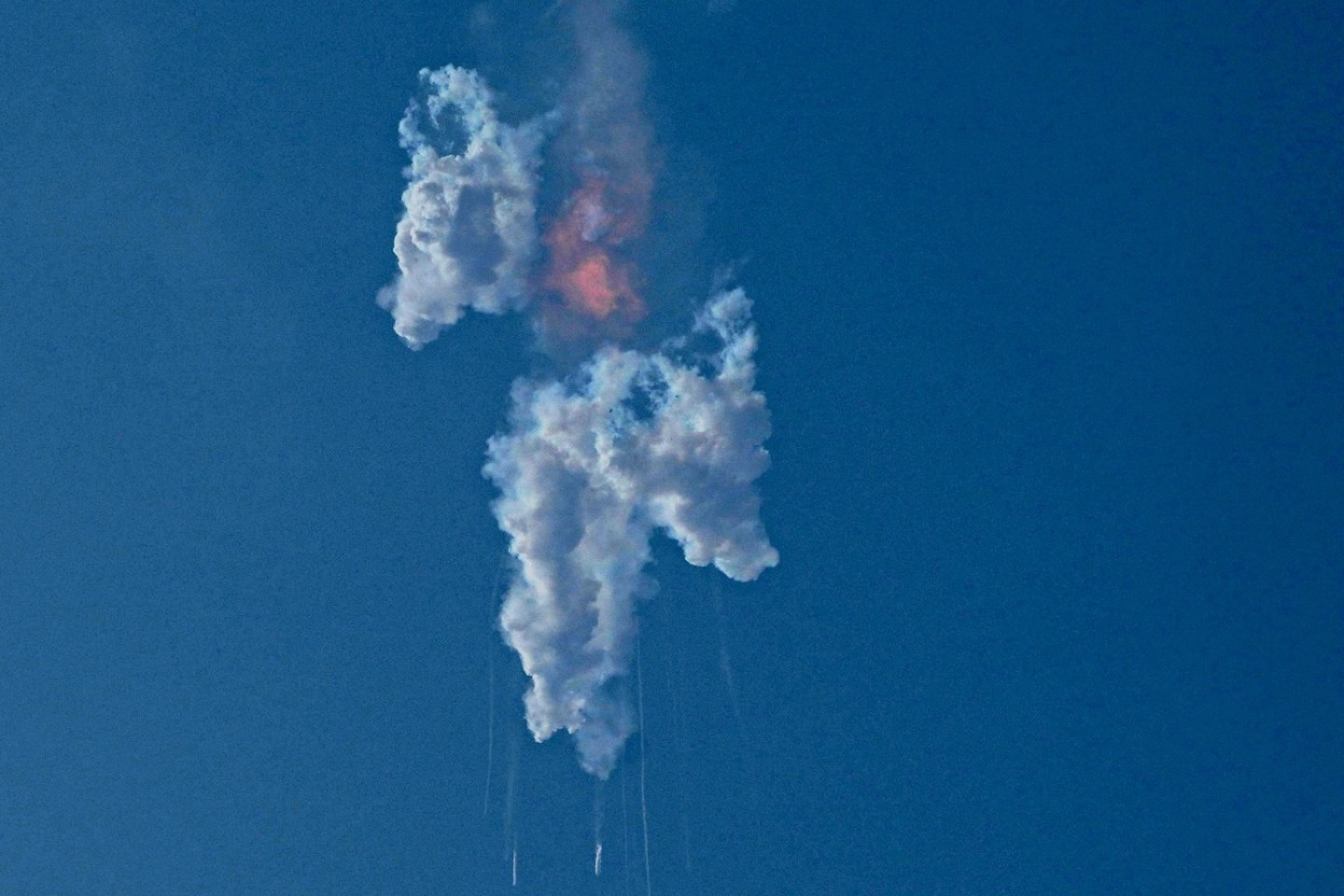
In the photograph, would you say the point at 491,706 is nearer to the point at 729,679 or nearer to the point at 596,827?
the point at 596,827

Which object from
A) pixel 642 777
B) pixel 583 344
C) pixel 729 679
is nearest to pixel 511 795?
pixel 642 777

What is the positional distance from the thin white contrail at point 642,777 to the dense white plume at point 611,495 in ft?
1.63

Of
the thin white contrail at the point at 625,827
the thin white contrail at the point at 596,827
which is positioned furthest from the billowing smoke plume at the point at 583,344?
the thin white contrail at the point at 625,827

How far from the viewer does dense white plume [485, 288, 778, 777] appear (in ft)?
164

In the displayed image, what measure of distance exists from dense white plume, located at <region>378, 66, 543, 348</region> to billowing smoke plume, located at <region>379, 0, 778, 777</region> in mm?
56

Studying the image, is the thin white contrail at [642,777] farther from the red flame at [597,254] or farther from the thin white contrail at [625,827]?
the red flame at [597,254]

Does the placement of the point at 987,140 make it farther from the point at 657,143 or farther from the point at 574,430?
the point at 574,430

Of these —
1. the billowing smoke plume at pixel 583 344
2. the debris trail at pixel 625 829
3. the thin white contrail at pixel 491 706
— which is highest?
the billowing smoke plume at pixel 583 344

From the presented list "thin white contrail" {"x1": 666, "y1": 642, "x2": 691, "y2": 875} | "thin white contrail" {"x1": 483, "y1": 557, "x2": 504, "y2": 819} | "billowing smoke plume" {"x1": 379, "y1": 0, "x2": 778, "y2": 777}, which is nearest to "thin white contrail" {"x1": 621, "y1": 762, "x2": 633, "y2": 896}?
"thin white contrail" {"x1": 666, "y1": 642, "x2": 691, "y2": 875}

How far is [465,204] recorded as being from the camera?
4894cm

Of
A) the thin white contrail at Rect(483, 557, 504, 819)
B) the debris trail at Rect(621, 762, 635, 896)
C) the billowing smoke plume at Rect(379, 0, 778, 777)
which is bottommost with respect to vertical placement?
the debris trail at Rect(621, 762, 635, 896)

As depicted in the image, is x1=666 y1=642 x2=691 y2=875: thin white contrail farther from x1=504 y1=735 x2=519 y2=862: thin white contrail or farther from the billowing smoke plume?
x1=504 y1=735 x2=519 y2=862: thin white contrail

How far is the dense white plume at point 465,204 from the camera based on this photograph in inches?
1927

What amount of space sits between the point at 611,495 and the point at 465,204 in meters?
10.9
